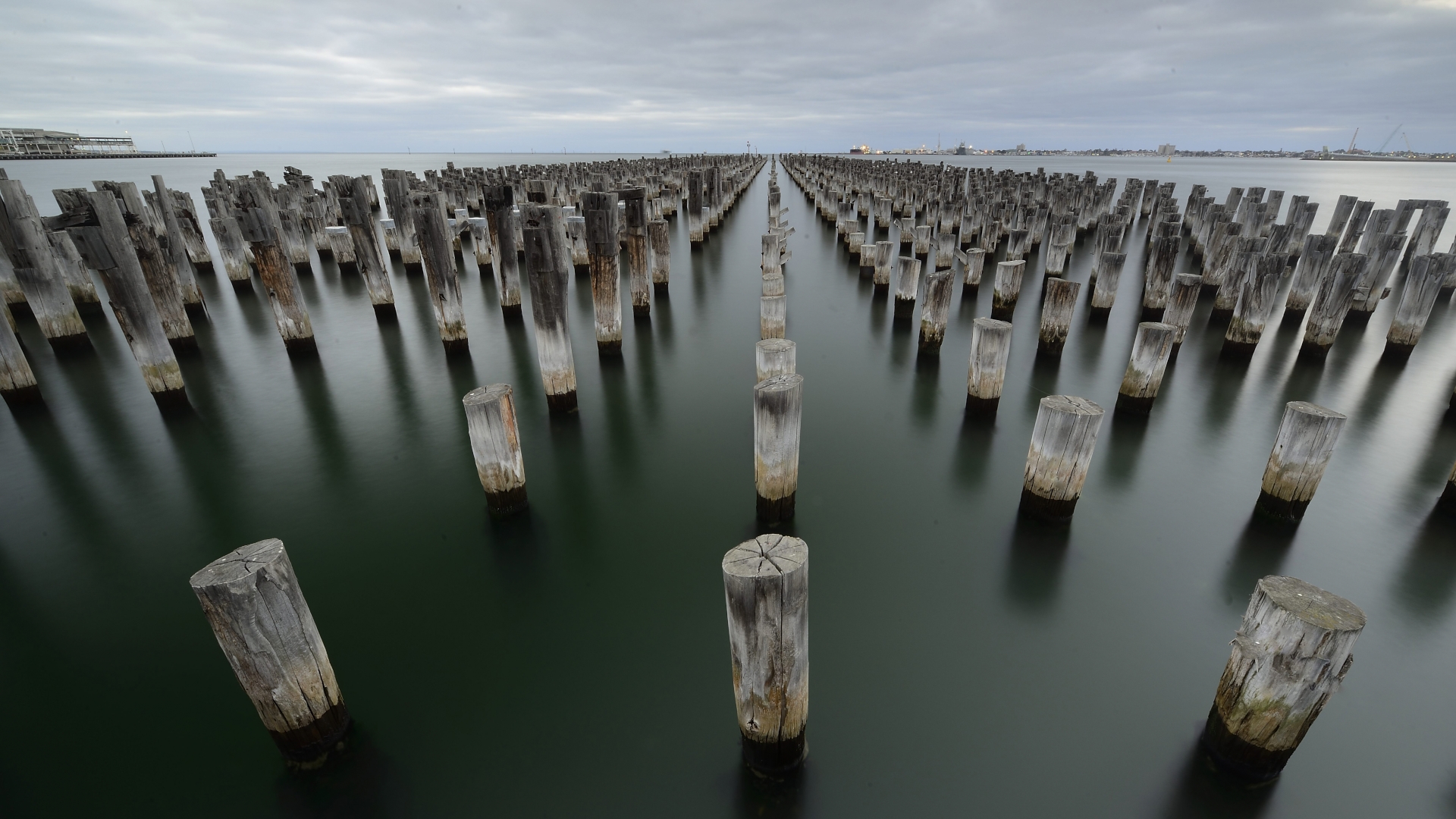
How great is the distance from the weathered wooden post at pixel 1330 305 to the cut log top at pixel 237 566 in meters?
11.7

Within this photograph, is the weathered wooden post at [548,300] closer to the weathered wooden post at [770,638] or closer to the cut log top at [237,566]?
the cut log top at [237,566]

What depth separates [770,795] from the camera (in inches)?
119

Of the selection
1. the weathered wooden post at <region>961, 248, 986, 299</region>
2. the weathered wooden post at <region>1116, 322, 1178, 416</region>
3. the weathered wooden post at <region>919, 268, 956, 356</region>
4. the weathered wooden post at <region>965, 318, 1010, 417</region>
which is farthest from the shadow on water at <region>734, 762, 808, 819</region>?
the weathered wooden post at <region>961, 248, 986, 299</region>

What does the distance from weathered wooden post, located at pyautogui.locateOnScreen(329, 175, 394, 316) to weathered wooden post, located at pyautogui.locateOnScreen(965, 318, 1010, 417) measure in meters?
8.65

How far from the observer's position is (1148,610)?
167 inches

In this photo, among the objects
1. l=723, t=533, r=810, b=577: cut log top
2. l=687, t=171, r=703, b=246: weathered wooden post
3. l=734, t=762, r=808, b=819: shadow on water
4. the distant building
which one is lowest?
l=734, t=762, r=808, b=819: shadow on water

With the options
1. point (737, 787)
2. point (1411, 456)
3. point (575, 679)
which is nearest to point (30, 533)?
point (575, 679)

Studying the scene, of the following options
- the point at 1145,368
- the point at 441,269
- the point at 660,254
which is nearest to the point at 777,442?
the point at 1145,368

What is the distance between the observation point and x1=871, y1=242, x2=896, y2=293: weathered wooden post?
39.0 feet

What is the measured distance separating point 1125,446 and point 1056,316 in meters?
2.57

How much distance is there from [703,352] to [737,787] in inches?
280

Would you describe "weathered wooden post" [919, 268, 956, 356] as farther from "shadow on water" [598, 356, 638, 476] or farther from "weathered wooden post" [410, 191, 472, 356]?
"weathered wooden post" [410, 191, 472, 356]

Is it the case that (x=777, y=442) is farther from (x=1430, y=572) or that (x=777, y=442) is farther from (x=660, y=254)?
(x=660, y=254)

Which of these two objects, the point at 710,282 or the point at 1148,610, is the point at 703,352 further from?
the point at 1148,610
